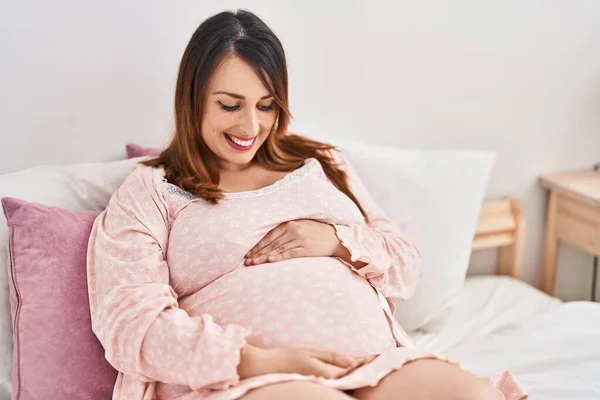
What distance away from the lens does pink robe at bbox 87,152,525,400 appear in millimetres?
1193

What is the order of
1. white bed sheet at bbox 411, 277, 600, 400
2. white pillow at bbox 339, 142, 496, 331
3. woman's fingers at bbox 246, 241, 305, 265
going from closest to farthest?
1. woman's fingers at bbox 246, 241, 305, 265
2. white bed sheet at bbox 411, 277, 600, 400
3. white pillow at bbox 339, 142, 496, 331

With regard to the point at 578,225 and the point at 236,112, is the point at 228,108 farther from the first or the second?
the point at 578,225

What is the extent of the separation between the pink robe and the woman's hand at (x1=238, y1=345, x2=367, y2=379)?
18mm

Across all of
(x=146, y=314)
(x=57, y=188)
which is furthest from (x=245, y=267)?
(x=57, y=188)

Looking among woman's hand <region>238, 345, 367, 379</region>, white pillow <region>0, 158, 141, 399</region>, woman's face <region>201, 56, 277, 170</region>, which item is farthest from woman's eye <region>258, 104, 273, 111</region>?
woman's hand <region>238, 345, 367, 379</region>

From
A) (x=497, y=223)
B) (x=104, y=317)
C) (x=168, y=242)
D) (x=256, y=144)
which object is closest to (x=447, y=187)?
→ (x=497, y=223)

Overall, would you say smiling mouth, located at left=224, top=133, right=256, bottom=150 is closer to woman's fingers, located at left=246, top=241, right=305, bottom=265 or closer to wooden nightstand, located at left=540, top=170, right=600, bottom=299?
woman's fingers, located at left=246, top=241, right=305, bottom=265

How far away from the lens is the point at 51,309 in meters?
1.33

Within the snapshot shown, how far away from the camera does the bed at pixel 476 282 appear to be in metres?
1.53

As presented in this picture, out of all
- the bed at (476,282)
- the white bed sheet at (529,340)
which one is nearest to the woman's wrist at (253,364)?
the bed at (476,282)

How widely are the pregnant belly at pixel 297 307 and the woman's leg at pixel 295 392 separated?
0.45 feet

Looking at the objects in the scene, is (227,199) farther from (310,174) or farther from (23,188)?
(23,188)

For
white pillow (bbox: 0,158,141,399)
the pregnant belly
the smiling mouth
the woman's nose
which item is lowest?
the pregnant belly

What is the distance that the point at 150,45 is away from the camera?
1.73 metres
